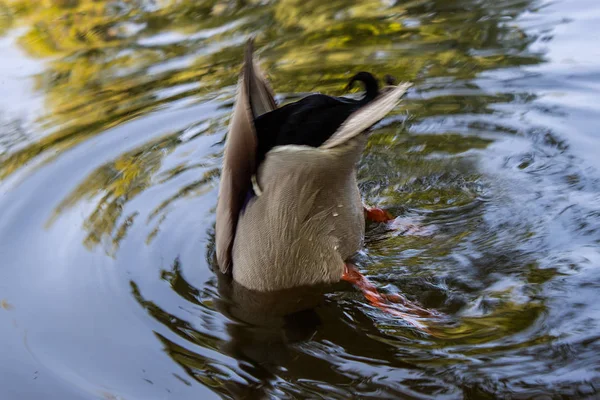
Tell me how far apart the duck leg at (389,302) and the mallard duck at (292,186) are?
0.25 ft

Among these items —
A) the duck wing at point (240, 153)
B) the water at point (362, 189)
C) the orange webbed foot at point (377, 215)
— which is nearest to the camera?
the water at point (362, 189)

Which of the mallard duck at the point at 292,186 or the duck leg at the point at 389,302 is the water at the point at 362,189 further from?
the mallard duck at the point at 292,186

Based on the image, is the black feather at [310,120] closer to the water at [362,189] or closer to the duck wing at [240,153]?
the duck wing at [240,153]

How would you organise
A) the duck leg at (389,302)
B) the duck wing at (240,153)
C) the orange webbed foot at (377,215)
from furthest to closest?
the orange webbed foot at (377,215), the duck wing at (240,153), the duck leg at (389,302)

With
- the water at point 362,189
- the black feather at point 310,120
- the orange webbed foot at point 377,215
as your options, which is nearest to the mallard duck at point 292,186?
the black feather at point 310,120

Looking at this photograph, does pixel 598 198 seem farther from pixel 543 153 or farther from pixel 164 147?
pixel 164 147

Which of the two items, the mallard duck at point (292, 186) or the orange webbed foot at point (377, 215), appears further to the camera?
the orange webbed foot at point (377, 215)

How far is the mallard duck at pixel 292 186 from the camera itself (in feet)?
12.0

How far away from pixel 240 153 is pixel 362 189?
4.65 ft

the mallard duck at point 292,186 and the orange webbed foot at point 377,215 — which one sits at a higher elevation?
the mallard duck at point 292,186

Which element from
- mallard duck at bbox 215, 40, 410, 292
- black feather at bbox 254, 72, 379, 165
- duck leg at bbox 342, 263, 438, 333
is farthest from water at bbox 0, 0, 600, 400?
black feather at bbox 254, 72, 379, 165

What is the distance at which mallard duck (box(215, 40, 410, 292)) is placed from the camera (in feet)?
12.0

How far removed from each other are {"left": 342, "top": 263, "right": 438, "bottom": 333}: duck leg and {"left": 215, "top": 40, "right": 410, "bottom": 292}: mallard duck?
0.08 m

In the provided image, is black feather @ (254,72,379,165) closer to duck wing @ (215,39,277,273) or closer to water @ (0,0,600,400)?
duck wing @ (215,39,277,273)
